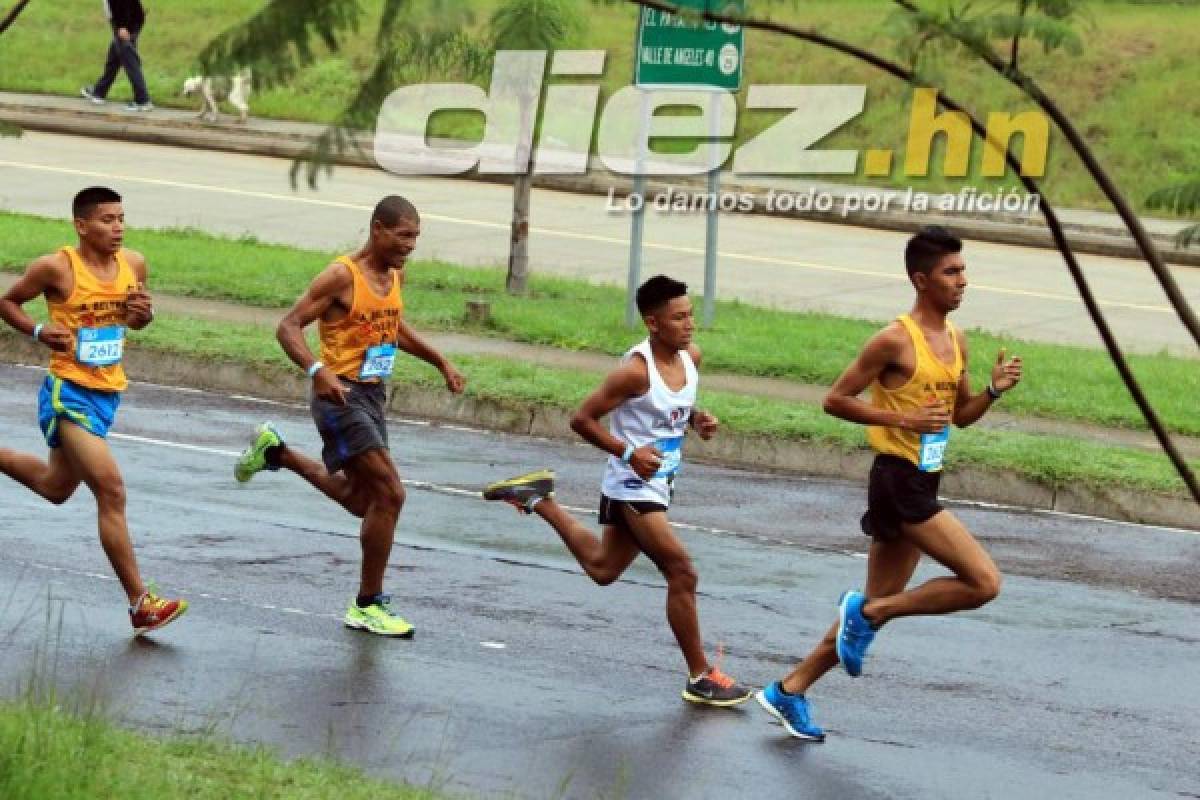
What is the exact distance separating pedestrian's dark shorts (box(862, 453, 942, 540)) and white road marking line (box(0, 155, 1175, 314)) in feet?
47.3

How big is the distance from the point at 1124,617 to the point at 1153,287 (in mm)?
13845

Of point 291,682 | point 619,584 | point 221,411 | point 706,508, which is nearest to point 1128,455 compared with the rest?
point 706,508

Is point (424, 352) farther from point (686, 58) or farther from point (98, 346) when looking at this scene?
point (686, 58)

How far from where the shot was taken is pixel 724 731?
914cm

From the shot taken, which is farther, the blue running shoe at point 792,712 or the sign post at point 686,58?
the sign post at point 686,58

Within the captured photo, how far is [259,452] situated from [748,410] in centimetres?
579

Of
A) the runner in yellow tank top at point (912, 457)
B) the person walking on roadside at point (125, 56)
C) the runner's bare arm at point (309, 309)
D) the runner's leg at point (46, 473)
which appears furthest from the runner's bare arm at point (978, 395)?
the person walking on roadside at point (125, 56)

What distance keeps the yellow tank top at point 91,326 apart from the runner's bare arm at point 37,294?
59mm

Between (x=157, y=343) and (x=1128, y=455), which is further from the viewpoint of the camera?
(x=157, y=343)

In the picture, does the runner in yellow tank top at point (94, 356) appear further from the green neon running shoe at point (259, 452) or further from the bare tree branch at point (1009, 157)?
the bare tree branch at point (1009, 157)

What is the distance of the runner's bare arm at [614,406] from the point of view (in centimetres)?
930

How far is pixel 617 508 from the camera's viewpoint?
9.57 meters

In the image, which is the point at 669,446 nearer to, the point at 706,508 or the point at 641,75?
the point at 706,508

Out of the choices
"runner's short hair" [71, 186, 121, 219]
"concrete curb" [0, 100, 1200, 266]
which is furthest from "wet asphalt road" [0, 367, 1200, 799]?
"concrete curb" [0, 100, 1200, 266]
